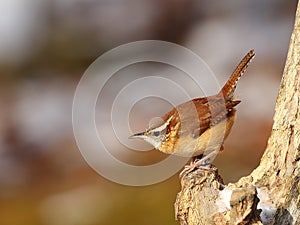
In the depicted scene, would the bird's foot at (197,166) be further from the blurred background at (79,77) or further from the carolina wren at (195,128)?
the blurred background at (79,77)

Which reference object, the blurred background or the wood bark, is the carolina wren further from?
the blurred background

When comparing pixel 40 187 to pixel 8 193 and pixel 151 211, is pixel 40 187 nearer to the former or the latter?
pixel 8 193

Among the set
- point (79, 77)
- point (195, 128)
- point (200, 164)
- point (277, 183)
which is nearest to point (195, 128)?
point (195, 128)

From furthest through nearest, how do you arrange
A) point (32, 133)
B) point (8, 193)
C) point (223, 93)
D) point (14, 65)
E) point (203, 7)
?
1. point (203, 7)
2. point (14, 65)
3. point (32, 133)
4. point (8, 193)
5. point (223, 93)

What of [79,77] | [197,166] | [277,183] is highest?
[79,77]

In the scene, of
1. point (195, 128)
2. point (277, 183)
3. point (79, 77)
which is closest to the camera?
point (277, 183)

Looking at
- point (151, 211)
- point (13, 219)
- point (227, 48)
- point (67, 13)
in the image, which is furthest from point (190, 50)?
point (13, 219)

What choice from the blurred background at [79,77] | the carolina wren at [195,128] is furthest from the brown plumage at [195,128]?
the blurred background at [79,77]

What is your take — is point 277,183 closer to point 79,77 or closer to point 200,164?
point 200,164
